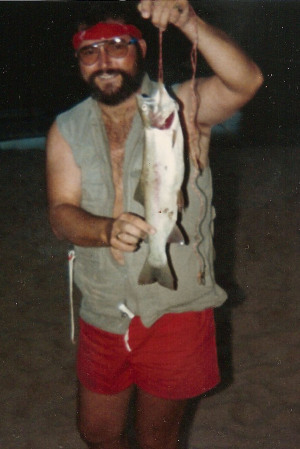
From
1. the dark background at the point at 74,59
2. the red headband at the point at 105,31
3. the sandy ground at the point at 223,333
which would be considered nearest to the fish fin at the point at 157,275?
the red headband at the point at 105,31

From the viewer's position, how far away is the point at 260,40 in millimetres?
29797

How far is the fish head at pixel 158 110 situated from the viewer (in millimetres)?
2061

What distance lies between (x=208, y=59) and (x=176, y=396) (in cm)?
184

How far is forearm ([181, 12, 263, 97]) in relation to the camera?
2447 mm

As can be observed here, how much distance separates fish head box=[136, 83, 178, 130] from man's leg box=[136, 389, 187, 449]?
1757 millimetres

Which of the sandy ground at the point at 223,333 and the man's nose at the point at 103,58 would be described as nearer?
the man's nose at the point at 103,58

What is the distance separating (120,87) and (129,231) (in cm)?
101

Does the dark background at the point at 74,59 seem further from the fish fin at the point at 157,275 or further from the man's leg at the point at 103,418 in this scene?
the fish fin at the point at 157,275

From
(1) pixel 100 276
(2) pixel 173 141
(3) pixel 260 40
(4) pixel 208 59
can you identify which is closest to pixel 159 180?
(2) pixel 173 141

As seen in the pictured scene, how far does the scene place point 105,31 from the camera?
120 inches

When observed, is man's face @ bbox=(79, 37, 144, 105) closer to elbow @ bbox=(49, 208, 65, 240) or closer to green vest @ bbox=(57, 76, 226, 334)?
green vest @ bbox=(57, 76, 226, 334)

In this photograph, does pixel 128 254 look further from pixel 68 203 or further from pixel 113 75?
pixel 113 75

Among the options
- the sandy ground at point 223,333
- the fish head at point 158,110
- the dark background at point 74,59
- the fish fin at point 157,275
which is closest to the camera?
the fish head at point 158,110

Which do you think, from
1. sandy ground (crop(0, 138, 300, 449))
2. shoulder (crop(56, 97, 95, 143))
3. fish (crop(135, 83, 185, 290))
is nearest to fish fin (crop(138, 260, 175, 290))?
fish (crop(135, 83, 185, 290))
